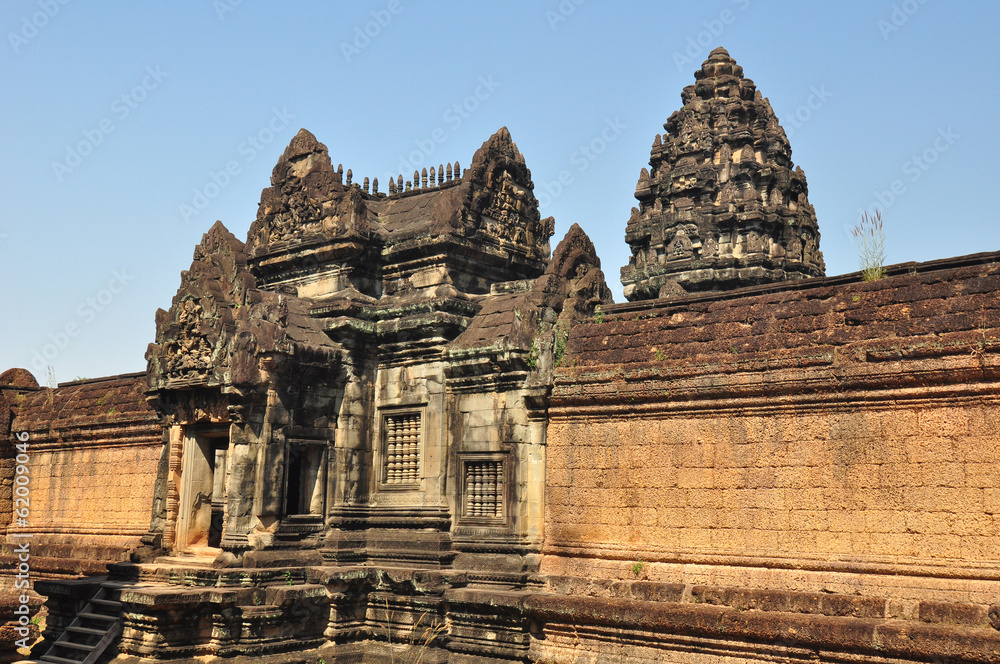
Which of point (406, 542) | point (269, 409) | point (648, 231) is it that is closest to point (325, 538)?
point (406, 542)

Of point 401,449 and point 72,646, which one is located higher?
point 401,449

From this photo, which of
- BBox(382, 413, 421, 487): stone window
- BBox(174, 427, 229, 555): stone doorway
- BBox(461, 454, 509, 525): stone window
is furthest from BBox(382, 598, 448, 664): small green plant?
BBox(174, 427, 229, 555): stone doorway

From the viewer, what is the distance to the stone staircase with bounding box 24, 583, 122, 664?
13.4m

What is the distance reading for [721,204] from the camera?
3030 cm

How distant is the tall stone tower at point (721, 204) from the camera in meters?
29.6

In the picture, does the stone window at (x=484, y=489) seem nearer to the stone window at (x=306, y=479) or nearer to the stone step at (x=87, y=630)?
the stone window at (x=306, y=479)

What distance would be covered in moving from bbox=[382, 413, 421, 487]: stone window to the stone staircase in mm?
4247

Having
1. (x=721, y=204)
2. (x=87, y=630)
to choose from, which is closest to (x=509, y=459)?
(x=87, y=630)

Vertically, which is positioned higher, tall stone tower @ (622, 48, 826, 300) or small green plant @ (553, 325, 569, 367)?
tall stone tower @ (622, 48, 826, 300)

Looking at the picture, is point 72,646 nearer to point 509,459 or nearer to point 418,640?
point 418,640

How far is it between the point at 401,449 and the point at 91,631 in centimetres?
508

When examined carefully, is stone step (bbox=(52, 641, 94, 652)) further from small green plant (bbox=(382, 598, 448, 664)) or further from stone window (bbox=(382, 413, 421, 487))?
stone window (bbox=(382, 413, 421, 487))

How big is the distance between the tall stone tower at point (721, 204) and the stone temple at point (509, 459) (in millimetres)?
13766

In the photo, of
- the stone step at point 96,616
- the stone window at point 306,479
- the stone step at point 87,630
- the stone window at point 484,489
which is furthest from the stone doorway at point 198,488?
the stone window at point 484,489
